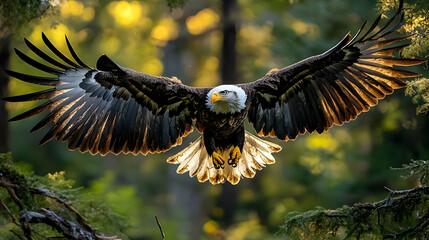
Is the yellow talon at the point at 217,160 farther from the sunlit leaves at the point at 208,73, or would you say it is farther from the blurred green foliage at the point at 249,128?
the sunlit leaves at the point at 208,73

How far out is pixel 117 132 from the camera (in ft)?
18.7

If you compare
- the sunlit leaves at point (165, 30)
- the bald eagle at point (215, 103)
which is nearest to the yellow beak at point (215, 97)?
the bald eagle at point (215, 103)

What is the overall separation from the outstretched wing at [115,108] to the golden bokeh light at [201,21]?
1245 centimetres

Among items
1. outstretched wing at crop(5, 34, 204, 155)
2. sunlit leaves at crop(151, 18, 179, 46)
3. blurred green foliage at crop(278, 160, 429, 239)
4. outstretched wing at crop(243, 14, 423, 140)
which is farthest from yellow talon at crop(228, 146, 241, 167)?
sunlit leaves at crop(151, 18, 179, 46)

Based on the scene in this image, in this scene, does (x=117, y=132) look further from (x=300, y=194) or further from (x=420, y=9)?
(x=300, y=194)

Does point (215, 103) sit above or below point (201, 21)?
below

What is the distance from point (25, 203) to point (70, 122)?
1.02 m

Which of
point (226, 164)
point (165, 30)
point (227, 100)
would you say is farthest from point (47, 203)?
point (165, 30)

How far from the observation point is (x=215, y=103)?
218 inches

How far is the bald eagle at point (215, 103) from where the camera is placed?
17.8ft

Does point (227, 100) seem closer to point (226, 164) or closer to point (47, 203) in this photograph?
point (226, 164)

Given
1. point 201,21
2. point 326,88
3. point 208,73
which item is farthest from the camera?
point 208,73

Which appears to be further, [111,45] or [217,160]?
[111,45]

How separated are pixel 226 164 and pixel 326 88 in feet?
4.20
